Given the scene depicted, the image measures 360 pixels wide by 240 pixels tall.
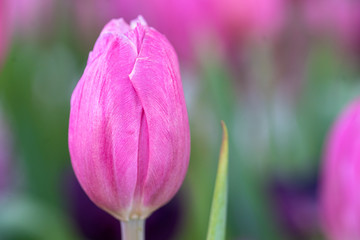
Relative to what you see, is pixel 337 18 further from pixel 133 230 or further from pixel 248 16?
pixel 133 230

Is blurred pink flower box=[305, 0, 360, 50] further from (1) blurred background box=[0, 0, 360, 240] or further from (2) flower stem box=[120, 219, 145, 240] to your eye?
(2) flower stem box=[120, 219, 145, 240]

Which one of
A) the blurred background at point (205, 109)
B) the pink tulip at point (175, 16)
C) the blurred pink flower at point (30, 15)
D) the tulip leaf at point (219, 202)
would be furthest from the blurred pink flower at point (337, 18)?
the tulip leaf at point (219, 202)

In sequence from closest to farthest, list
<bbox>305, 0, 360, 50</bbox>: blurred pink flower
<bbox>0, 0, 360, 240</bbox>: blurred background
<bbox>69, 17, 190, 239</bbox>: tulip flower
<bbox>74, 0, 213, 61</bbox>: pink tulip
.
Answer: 1. <bbox>69, 17, 190, 239</bbox>: tulip flower
2. <bbox>0, 0, 360, 240</bbox>: blurred background
3. <bbox>74, 0, 213, 61</bbox>: pink tulip
4. <bbox>305, 0, 360, 50</bbox>: blurred pink flower

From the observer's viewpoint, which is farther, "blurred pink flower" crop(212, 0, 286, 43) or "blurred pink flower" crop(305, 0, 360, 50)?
"blurred pink flower" crop(305, 0, 360, 50)

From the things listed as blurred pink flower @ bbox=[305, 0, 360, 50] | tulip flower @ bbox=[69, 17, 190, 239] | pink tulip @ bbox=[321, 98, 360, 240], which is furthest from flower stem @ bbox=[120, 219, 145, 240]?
blurred pink flower @ bbox=[305, 0, 360, 50]

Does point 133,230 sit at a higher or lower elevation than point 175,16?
lower

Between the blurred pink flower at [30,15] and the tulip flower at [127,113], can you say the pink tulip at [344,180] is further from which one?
the blurred pink flower at [30,15]

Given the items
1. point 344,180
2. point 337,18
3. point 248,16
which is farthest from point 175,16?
point 344,180
